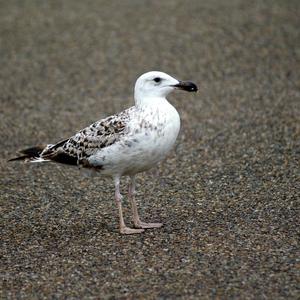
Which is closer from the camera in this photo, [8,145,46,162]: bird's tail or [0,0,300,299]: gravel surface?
[0,0,300,299]: gravel surface

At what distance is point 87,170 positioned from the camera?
6.47m

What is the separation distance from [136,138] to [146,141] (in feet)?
0.30

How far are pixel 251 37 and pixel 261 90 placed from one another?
261 centimetres

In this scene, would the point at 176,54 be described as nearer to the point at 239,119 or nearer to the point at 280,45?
the point at 280,45

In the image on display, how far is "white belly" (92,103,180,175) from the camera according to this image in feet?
19.5

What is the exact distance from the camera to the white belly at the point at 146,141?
595 centimetres

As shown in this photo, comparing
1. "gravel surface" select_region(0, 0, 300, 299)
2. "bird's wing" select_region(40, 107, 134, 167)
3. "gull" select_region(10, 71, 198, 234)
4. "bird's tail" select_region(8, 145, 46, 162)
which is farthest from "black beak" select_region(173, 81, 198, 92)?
"bird's tail" select_region(8, 145, 46, 162)

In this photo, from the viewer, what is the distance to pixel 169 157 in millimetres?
8539

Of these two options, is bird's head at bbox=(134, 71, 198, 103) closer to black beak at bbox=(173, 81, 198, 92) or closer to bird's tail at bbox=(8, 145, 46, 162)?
black beak at bbox=(173, 81, 198, 92)

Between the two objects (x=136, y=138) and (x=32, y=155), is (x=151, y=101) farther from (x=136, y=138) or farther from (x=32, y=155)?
(x=32, y=155)

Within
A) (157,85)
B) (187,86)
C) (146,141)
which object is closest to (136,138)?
(146,141)

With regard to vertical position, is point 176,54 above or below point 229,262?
above

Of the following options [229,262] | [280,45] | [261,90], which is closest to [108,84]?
[261,90]

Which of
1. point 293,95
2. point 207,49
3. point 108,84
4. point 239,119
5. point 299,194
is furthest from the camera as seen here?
point 207,49
